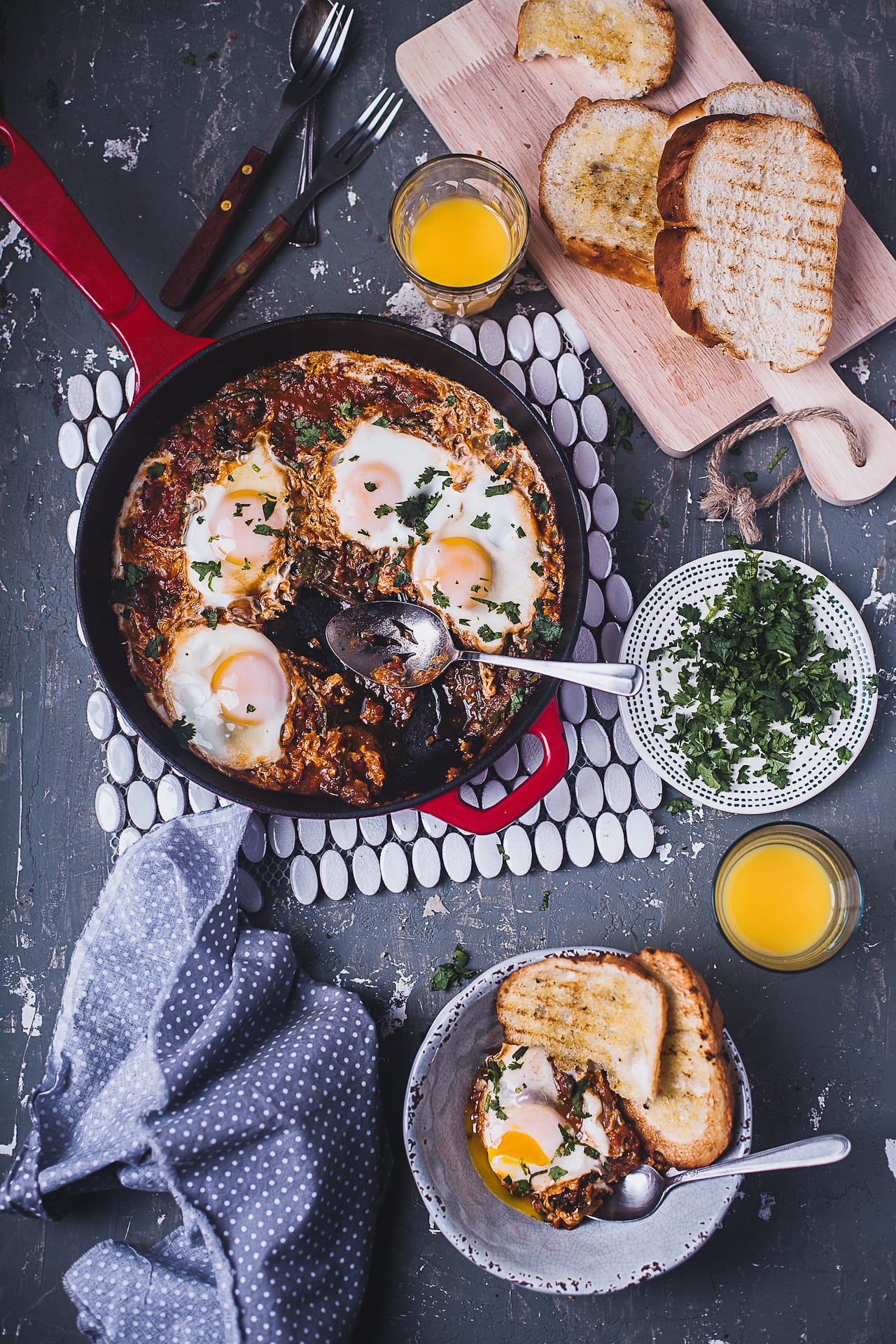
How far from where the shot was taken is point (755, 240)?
10.9ft

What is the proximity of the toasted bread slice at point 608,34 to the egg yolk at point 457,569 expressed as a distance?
6.21ft

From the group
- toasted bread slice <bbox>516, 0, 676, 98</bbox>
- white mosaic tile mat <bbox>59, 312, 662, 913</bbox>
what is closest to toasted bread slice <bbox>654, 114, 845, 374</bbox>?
toasted bread slice <bbox>516, 0, 676, 98</bbox>

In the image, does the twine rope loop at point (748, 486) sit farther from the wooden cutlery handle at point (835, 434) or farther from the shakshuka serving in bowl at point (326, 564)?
the shakshuka serving in bowl at point (326, 564)

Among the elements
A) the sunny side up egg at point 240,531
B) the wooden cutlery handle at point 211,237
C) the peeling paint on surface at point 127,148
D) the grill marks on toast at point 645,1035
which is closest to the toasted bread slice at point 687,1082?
the grill marks on toast at point 645,1035

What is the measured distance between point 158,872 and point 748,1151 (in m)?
2.30

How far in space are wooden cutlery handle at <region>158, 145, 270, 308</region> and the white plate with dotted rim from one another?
2.15m

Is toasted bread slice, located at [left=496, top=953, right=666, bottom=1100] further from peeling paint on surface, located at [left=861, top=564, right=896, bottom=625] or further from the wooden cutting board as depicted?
the wooden cutting board

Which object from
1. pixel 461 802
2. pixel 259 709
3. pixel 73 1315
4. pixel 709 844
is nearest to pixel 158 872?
pixel 259 709

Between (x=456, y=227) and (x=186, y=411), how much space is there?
125 centimetres

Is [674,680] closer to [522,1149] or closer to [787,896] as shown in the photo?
[787,896]

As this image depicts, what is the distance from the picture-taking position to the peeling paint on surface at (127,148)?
362 cm

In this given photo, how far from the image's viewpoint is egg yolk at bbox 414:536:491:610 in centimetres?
327

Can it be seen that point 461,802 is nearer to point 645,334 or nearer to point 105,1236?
point 645,334

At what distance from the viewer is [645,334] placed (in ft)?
11.3
